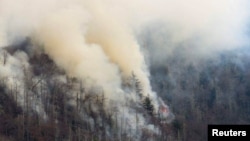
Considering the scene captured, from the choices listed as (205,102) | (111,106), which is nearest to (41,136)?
(111,106)

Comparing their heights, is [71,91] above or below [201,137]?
above

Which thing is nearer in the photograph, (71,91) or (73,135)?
(73,135)

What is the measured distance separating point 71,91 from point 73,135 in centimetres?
2381

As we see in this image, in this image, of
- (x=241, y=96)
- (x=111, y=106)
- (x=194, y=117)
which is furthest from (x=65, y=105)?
(x=241, y=96)

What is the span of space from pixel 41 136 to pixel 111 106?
26905mm

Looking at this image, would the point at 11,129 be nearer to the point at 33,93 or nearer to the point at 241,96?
the point at 33,93

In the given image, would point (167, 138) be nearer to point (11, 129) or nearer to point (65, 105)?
point (65, 105)

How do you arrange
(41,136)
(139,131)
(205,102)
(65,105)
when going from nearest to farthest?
(41,136) < (139,131) < (65,105) < (205,102)

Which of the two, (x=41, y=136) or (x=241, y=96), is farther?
(x=241, y=96)

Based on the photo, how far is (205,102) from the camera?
13775cm

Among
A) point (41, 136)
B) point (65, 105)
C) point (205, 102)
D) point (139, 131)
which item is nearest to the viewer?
point (41, 136)

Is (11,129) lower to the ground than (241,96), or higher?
lower

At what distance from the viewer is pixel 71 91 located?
128875 millimetres

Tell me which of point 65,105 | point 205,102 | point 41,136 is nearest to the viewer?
point 41,136
